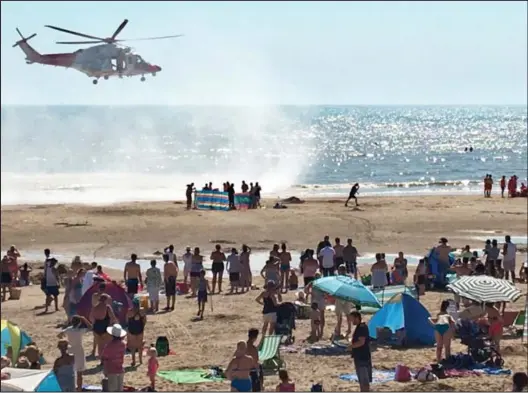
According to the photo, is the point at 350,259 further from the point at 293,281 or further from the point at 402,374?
the point at 402,374

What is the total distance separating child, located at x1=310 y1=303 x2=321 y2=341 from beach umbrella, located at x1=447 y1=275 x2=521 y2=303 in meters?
2.34

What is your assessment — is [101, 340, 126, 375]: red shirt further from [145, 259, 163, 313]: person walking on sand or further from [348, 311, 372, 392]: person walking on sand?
[145, 259, 163, 313]: person walking on sand

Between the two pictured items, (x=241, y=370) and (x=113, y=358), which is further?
(x=113, y=358)

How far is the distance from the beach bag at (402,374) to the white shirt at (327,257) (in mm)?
7646

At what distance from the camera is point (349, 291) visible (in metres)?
15.9

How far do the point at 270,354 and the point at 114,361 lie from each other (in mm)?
2895

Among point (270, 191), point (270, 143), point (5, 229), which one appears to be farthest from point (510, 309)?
point (270, 143)

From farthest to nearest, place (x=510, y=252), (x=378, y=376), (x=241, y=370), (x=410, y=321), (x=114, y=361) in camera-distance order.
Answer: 1. (x=510, y=252)
2. (x=410, y=321)
3. (x=378, y=376)
4. (x=114, y=361)
5. (x=241, y=370)

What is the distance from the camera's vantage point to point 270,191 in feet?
183

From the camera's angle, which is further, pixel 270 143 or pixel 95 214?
pixel 270 143

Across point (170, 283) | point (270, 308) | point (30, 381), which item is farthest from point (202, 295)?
point (30, 381)

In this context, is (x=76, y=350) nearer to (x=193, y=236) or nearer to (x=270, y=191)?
(x=193, y=236)

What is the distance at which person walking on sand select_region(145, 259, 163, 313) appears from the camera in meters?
18.6

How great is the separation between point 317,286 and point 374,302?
108cm
